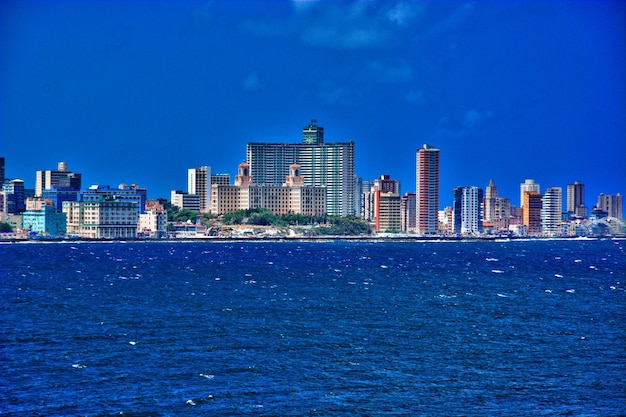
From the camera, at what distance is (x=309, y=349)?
1993 inches

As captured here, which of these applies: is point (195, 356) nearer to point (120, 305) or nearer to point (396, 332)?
point (396, 332)

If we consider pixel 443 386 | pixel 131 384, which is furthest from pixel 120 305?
pixel 443 386

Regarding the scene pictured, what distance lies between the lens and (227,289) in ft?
276

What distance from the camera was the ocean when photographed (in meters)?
39.3

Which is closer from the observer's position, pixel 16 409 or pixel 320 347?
pixel 16 409

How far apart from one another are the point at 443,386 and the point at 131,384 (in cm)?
1386

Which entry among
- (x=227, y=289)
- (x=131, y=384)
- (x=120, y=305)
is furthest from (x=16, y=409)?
(x=227, y=289)

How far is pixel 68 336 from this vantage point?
53.9 metres

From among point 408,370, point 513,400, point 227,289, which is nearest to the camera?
point 513,400

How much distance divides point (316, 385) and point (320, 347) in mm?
9073

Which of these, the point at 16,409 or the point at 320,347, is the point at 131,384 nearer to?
the point at 16,409

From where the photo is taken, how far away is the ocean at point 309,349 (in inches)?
1549

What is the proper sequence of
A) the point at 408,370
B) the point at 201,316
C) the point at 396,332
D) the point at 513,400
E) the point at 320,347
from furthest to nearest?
the point at 201,316 → the point at 396,332 → the point at 320,347 → the point at 408,370 → the point at 513,400

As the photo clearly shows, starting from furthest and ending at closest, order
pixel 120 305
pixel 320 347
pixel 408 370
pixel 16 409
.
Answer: pixel 120 305, pixel 320 347, pixel 408 370, pixel 16 409
